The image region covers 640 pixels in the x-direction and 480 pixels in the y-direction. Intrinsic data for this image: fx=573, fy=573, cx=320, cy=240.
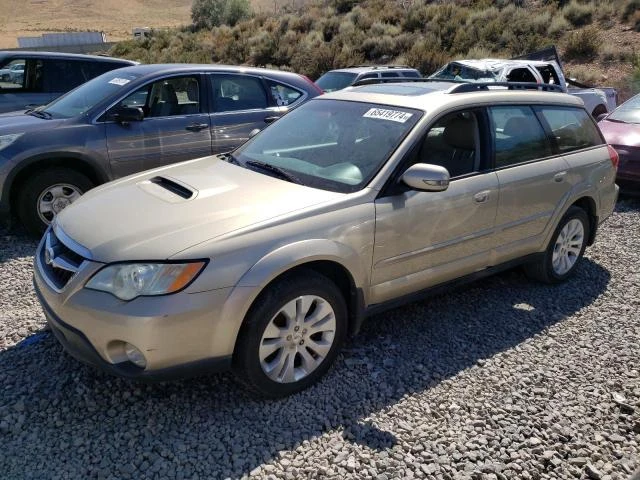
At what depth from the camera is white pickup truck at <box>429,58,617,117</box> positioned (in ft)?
37.5

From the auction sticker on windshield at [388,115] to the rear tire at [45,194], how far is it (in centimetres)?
322

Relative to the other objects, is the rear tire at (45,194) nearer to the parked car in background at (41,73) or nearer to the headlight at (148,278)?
the parked car in background at (41,73)

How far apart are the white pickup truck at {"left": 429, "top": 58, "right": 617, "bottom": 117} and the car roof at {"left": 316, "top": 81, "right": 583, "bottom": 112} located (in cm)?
726

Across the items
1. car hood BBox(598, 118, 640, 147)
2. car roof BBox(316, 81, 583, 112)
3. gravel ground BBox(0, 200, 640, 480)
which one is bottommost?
gravel ground BBox(0, 200, 640, 480)

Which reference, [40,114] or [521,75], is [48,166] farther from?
[521,75]

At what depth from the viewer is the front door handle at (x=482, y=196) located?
391 centimetres

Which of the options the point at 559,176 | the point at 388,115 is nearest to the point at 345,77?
the point at 559,176

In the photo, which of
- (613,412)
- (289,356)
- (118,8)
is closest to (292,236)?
(289,356)

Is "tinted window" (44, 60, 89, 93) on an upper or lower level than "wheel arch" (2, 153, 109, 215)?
upper

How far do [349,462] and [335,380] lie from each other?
0.69 m

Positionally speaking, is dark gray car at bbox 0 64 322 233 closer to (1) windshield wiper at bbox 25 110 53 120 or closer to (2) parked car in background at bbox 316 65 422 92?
(1) windshield wiper at bbox 25 110 53 120

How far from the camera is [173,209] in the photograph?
320 centimetres

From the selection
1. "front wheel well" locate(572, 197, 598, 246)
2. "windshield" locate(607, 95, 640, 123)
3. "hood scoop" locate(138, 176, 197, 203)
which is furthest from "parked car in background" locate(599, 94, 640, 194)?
"hood scoop" locate(138, 176, 197, 203)

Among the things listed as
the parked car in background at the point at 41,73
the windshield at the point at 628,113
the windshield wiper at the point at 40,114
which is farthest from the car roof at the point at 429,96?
the parked car in background at the point at 41,73
